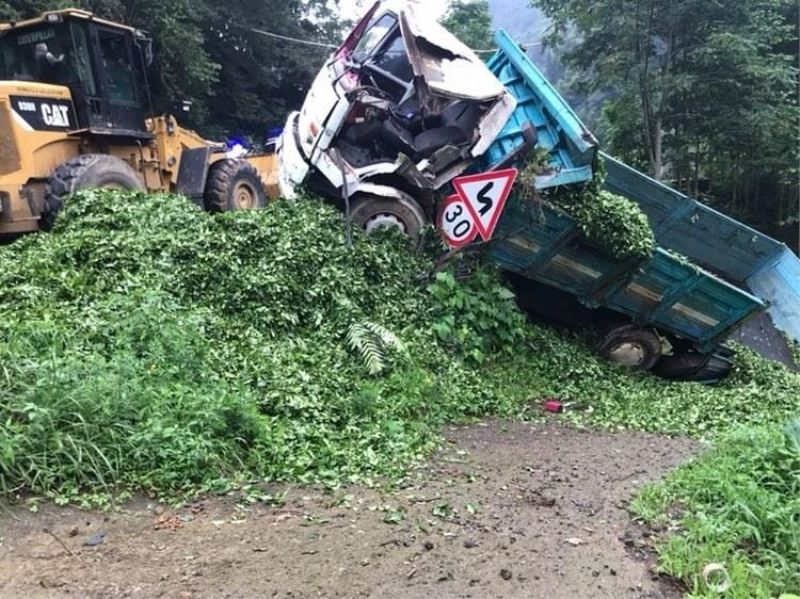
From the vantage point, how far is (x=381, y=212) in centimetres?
681

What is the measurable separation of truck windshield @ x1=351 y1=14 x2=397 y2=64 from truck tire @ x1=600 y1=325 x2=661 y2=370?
13.1 feet

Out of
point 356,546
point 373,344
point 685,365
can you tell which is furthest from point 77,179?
point 685,365

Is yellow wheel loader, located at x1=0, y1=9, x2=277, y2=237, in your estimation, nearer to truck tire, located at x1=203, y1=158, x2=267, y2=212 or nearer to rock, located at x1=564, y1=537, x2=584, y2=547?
truck tire, located at x1=203, y1=158, x2=267, y2=212

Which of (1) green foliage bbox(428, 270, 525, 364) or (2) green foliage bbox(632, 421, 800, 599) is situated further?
(1) green foliage bbox(428, 270, 525, 364)

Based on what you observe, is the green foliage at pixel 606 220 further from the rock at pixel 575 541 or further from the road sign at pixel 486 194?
the rock at pixel 575 541

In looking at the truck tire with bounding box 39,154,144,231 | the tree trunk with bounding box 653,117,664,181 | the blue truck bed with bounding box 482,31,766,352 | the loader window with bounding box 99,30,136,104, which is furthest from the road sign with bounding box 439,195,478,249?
the tree trunk with bounding box 653,117,664,181

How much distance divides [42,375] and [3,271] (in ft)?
6.44

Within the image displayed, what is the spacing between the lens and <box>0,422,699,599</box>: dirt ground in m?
2.67

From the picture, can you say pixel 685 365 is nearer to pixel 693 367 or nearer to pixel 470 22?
→ pixel 693 367

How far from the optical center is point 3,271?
202 inches

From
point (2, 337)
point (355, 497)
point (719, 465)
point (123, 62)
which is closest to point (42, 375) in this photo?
point (2, 337)

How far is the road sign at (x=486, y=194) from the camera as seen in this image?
5990 millimetres

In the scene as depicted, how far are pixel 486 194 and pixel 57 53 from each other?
5184 millimetres

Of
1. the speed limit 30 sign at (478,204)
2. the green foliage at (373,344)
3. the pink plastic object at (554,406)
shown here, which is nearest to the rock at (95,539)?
the green foliage at (373,344)
